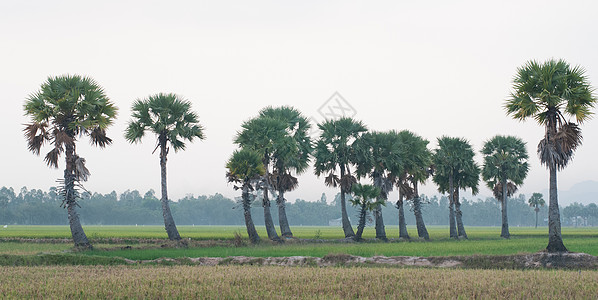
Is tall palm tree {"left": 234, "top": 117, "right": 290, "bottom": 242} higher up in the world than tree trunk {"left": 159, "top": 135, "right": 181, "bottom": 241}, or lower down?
higher up

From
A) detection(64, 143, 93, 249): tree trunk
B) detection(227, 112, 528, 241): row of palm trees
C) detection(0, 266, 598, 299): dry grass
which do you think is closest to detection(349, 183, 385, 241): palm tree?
detection(227, 112, 528, 241): row of palm trees

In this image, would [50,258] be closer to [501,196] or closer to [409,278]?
[409,278]

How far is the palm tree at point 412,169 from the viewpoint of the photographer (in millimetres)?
60844

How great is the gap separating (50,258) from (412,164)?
4161cm

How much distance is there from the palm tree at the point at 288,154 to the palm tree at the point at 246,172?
17.7 ft

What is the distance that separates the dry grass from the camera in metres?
17.6

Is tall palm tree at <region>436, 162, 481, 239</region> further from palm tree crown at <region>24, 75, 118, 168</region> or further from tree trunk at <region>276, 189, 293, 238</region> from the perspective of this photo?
palm tree crown at <region>24, 75, 118, 168</region>

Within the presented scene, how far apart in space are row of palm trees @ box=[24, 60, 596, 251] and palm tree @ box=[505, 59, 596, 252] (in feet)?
0.19

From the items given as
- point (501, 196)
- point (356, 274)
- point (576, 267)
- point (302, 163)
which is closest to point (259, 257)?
point (356, 274)

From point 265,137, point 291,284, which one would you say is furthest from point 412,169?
point 291,284

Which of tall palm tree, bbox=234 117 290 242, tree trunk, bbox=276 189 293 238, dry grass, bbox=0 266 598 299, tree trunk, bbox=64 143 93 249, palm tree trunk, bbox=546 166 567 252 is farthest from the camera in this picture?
tree trunk, bbox=276 189 293 238

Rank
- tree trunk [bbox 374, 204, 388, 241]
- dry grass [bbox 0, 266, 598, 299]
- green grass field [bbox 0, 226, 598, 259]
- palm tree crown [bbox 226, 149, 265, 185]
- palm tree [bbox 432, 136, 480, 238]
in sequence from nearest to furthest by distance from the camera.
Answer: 1. dry grass [bbox 0, 266, 598, 299]
2. green grass field [bbox 0, 226, 598, 259]
3. palm tree crown [bbox 226, 149, 265, 185]
4. tree trunk [bbox 374, 204, 388, 241]
5. palm tree [bbox 432, 136, 480, 238]

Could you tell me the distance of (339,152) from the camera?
56969 mm

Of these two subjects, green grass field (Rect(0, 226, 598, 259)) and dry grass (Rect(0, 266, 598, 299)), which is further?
green grass field (Rect(0, 226, 598, 259))
